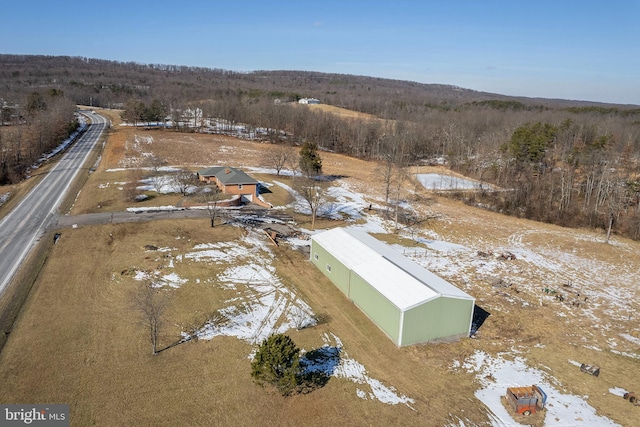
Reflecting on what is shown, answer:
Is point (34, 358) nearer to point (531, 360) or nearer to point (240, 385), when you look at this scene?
point (240, 385)

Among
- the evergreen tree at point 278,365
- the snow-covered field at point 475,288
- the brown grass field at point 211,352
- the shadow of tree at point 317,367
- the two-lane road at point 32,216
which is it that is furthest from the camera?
the two-lane road at point 32,216

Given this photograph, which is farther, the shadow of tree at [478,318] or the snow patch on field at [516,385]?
the shadow of tree at [478,318]

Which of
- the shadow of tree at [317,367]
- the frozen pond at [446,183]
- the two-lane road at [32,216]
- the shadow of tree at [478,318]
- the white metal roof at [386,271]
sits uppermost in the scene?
the frozen pond at [446,183]

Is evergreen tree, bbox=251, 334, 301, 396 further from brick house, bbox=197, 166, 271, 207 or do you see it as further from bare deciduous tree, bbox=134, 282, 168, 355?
brick house, bbox=197, 166, 271, 207

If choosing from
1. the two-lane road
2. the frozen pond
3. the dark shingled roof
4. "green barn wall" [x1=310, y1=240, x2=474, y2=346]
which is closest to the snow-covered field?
"green barn wall" [x1=310, y1=240, x2=474, y2=346]

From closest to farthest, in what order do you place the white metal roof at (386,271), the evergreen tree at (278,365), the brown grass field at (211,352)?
1. the brown grass field at (211,352)
2. the evergreen tree at (278,365)
3. the white metal roof at (386,271)

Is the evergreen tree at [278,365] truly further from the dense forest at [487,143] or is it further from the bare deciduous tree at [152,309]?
the dense forest at [487,143]

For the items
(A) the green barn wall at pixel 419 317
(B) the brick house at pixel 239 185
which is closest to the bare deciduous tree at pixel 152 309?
(A) the green barn wall at pixel 419 317
